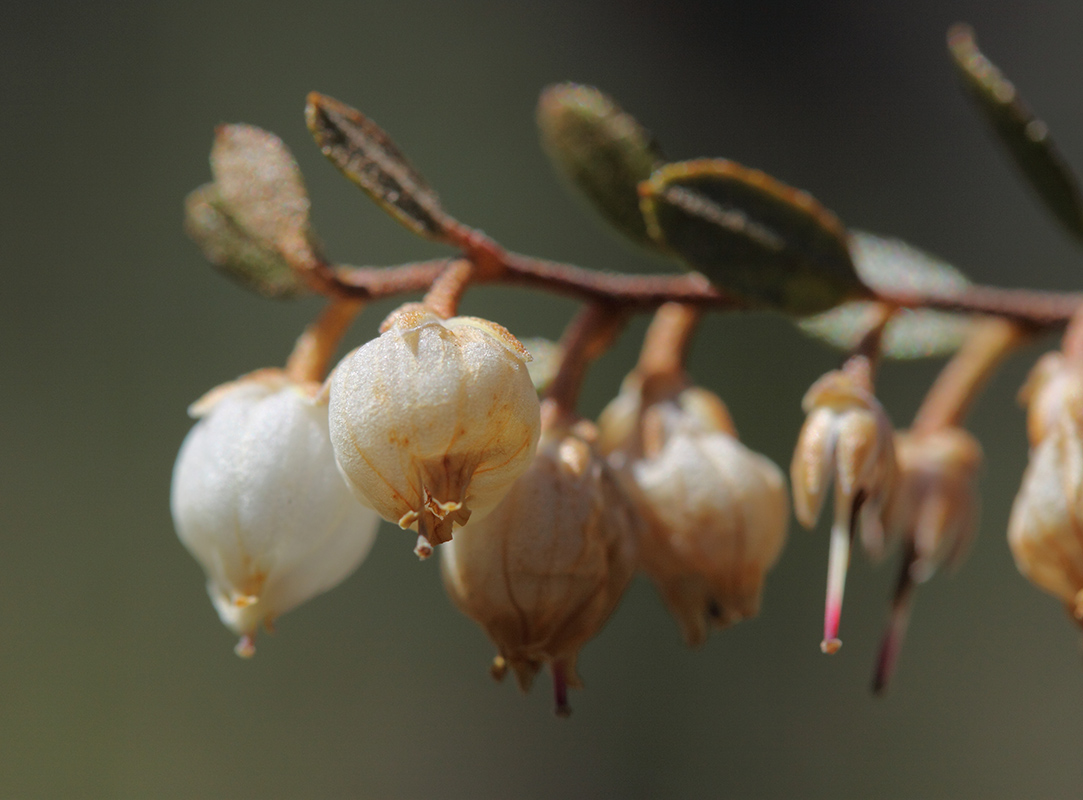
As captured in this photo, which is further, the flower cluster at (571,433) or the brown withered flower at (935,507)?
the brown withered flower at (935,507)

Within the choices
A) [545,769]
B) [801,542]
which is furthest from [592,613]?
[545,769]

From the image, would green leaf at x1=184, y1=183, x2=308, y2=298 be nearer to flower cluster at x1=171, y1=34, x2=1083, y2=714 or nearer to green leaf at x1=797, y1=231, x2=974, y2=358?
flower cluster at x1=171, y1=34, x2=1083, y2=714

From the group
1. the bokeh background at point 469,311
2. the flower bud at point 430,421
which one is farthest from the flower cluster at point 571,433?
the bokeh background at point 469,311

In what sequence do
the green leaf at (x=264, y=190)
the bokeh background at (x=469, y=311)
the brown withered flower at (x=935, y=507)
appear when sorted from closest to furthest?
1. the green leaf at (x=264, y=190)
2. the brown withered flower at (x=935, y=507)
3. the bokeh background at (x=469, y=311)

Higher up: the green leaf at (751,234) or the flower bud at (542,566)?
the green leaf at (751,234)

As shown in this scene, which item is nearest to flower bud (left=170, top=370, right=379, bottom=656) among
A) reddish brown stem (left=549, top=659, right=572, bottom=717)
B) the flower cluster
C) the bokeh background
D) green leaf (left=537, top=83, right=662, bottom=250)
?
the flower cluster

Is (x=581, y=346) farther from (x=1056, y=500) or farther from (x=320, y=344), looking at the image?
(x=1056, y=500)

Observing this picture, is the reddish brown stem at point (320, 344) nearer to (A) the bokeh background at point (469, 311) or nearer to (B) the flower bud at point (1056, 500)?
(B) the flower bud at point (1056, 500)
